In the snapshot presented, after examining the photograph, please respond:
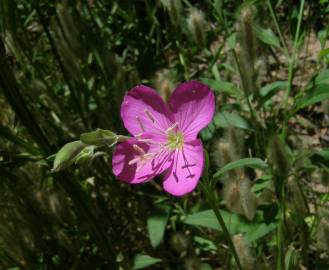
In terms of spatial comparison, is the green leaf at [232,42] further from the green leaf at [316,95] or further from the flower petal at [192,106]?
the flower petal at [192,106]

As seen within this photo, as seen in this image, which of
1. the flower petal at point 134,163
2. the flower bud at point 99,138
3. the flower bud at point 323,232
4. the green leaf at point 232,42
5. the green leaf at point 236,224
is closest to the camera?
the flower bud at point 99,138

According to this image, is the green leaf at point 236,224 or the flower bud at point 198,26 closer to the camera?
the green leaf at point 236,224

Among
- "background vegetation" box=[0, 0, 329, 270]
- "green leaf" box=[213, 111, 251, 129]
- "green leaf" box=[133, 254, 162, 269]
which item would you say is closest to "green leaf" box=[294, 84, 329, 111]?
"background vegetation" box=[0, 0, 329, 270]

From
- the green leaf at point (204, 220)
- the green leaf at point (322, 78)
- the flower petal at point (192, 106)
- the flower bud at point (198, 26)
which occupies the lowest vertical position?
the green leaf at point (204, 220)

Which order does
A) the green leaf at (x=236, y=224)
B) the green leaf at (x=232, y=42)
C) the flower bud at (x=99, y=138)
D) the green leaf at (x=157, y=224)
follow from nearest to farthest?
the flower bud at (x=99, y=138), the green leaf at (x=236, y=224), the green leaf at (x=232, y=42), the green leaf at (x=157, y=224)

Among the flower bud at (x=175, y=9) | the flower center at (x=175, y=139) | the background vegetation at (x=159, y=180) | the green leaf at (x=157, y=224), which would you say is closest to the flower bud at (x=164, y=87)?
the background vegetation at (x=159, y=180)

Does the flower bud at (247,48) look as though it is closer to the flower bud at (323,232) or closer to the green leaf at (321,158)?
the green leaf at (321,158)

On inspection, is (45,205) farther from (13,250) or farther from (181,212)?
(181,212)

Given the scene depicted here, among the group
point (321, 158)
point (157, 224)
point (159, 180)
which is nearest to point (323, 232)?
point (321, 158)

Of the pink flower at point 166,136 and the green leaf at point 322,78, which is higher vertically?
the pink flower at point 166,136
